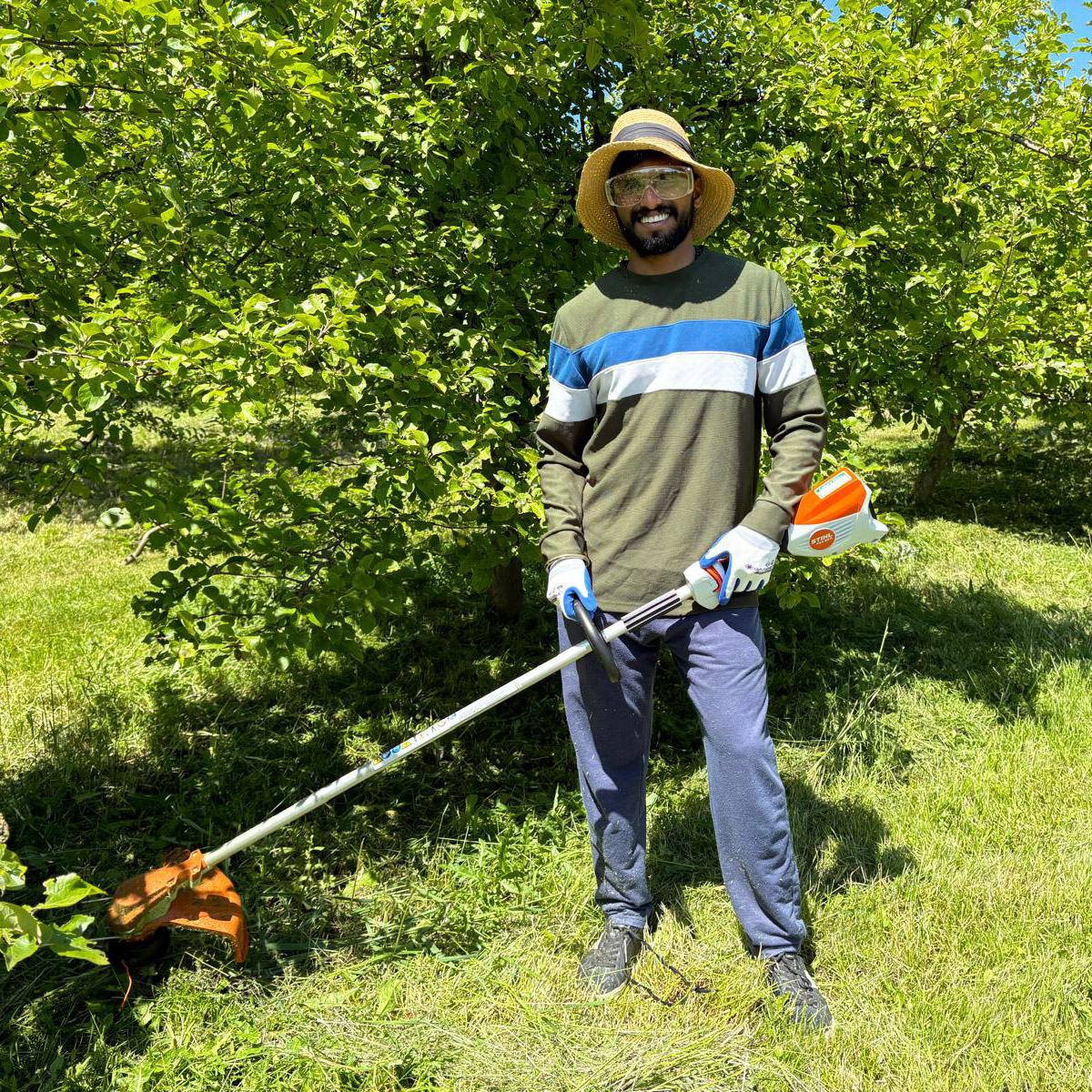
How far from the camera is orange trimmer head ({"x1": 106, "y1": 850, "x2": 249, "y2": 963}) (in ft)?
8.64

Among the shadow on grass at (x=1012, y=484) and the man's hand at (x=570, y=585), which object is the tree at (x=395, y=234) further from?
the shadow on grass at (x=1012, y=484)

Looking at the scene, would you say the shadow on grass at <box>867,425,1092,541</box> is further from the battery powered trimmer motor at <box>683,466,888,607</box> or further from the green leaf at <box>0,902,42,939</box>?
the green leaf at <box>0,902,42,939</box>

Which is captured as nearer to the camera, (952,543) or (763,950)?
(763,950)

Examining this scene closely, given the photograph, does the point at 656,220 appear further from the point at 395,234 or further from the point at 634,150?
the point at 395,234

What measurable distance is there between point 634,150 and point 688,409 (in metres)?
0.75

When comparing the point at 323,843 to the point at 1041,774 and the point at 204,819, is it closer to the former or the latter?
the point at 204,819

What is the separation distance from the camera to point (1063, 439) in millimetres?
11789

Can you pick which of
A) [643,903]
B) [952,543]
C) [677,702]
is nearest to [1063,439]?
[952,543]

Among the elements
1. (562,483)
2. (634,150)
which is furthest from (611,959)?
(634,150)

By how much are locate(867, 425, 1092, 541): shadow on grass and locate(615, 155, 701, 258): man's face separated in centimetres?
572

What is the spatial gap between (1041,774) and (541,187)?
3.03 meters

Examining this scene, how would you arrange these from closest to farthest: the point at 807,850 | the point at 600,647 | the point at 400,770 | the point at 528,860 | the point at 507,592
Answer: the point at 600,647
the point at 807,850
the point at 528,860
the point at 400,770
the point at 507,592

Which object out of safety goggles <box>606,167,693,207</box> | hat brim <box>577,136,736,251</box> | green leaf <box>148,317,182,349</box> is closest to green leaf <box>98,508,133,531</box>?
green leaf <box>148,317,182,349</box>

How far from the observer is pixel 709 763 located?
8.25 ft
